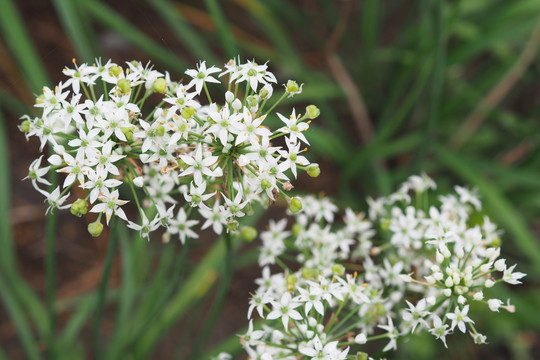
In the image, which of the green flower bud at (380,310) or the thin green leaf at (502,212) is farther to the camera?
the thin green leaf at (502,212)

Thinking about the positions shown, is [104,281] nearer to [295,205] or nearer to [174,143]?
[174,143]

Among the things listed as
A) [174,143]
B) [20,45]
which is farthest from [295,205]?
[20,45]

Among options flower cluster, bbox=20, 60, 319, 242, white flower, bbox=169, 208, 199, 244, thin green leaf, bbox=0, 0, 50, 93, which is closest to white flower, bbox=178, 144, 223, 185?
flower cluster, bbox=20, 60, 319, 242

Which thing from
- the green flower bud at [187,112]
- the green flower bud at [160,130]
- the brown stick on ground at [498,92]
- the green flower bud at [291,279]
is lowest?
the green flower bud at [291,279]

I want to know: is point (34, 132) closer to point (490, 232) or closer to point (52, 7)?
point (490, 232)

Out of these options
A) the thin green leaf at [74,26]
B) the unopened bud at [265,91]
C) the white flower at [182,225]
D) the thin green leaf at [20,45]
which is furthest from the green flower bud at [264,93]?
the thin green leaf at [20,45]

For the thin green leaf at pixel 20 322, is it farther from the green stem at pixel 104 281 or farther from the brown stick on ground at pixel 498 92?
the brown stick on ground at pixel 498 92

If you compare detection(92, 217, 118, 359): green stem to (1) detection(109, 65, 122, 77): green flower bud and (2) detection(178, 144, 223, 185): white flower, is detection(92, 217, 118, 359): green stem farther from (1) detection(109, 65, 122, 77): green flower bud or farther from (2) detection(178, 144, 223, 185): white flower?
(1) detection(109, 65, 122, 77): green flower bud

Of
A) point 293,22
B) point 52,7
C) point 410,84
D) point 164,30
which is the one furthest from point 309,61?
point 52,7
